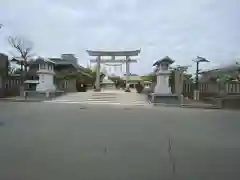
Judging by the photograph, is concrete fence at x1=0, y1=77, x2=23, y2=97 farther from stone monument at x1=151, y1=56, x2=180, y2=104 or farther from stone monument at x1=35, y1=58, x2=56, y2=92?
stone monument at x1=151, y1=56, x2=180, y2=104

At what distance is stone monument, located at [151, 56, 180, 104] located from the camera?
873 inches

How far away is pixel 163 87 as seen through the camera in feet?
77.0

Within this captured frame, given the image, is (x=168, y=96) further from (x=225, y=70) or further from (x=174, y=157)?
(x=174, y=157)

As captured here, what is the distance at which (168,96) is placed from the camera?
73.3ft

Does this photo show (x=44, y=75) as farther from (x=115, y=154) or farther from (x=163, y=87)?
(x=115, y=154)

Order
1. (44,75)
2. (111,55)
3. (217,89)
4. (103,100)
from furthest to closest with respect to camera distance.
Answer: (111,55), (44,75), (217,89), (103,100)

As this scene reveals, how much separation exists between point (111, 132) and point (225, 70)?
78.8 ft

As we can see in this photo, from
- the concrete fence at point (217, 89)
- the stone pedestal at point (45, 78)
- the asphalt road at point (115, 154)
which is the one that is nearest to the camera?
the asphalt road at point (115, 154)

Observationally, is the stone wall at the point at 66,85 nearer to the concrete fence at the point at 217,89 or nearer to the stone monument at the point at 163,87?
the stone monument at the point at 163,87

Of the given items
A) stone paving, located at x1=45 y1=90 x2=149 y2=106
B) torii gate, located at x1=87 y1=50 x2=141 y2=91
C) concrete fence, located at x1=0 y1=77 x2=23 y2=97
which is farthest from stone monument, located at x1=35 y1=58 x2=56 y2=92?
torii gate, located at x1=87 y1=50 x2=141 y2=91

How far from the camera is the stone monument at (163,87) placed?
22180mm

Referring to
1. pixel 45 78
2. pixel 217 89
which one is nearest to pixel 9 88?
pixel 45 78

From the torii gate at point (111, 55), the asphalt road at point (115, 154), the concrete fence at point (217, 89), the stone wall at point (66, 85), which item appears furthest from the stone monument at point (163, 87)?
the torii gate at point (111, 55)

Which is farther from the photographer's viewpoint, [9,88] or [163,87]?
[9,88]
